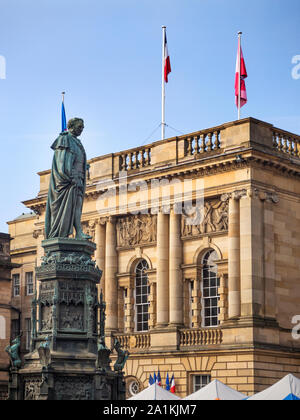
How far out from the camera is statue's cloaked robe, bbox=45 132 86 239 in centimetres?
1764

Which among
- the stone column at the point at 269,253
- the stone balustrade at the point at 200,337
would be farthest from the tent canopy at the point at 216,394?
the stone balustrade at the point at 200,337

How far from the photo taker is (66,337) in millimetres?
16891

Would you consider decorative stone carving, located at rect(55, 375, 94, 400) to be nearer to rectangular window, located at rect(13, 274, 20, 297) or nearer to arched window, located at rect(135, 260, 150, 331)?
arched window, located at rect(135, 260, 150, 331)

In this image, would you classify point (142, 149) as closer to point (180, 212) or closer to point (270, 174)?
point (180, 212)

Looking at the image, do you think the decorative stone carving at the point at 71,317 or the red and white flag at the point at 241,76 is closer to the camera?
the decorative stone carving at the point at 71,317

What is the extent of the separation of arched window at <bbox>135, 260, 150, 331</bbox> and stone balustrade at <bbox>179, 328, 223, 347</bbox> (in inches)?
124

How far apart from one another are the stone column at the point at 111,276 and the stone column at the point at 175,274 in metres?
3.67

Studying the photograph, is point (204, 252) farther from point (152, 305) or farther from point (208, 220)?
point (152, 305)

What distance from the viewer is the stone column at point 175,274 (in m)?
38.8

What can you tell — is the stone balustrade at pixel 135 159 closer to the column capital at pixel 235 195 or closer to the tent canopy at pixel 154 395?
the column capital at pixel 235 195

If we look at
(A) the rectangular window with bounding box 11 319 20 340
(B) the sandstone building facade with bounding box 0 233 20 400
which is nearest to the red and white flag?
(B) the sandstone building facade with bounding box 0 233 20 400

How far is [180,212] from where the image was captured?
39.3 metres
